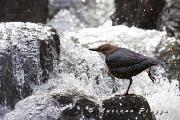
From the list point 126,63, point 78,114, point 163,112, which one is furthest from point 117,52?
point 163,112

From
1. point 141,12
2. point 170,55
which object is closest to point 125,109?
point 170,55

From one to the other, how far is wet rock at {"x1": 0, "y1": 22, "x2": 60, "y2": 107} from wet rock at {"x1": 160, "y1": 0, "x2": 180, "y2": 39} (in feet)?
10.9

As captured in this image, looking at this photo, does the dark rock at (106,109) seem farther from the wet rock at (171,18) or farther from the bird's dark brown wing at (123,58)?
the wet rock at (171,18)

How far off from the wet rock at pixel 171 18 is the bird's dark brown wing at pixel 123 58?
14.5ft

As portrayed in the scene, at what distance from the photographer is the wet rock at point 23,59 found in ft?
23.4

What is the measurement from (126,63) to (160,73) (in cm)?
335

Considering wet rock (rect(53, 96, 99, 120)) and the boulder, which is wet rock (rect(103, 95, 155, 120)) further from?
wet rock (rect(53, 96, 99, 120))

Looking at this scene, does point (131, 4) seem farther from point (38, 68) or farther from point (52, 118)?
point (52, 118)

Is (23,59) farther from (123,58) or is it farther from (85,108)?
(85,108)

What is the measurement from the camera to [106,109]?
216 inches

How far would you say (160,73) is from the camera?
353 inches

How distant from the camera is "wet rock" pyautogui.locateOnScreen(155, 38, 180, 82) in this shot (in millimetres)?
8930

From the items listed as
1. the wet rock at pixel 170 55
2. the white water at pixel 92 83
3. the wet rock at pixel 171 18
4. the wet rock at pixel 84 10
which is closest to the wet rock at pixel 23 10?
the white water at pixel 92 83

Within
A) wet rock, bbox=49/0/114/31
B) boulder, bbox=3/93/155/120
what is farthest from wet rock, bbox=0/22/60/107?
wet rock, bbox=49/0/114/31
